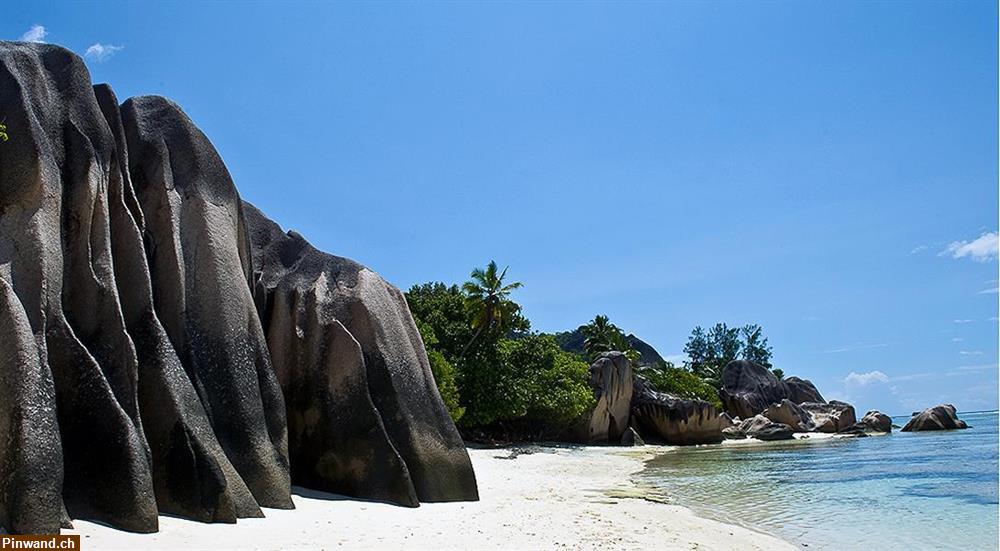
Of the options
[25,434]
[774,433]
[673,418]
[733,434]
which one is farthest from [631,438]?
[25,434]

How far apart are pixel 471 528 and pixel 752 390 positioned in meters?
65.2

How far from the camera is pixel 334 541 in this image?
356 inches

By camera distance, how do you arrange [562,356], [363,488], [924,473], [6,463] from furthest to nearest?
[562,356] < [924,473] < [363,488] < [6,463]

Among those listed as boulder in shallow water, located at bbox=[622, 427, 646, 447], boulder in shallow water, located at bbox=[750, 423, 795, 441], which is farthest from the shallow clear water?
boulder in shallow water, located at bbox=[750, 423, 795, 441]

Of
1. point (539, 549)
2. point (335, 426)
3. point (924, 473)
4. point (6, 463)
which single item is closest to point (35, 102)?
point (6, 463)

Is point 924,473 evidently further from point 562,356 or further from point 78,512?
point 78,512

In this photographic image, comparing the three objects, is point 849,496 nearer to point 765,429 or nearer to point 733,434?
point 733,434

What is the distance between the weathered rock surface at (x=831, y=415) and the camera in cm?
6594

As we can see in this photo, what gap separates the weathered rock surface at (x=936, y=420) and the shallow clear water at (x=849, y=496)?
38534mm

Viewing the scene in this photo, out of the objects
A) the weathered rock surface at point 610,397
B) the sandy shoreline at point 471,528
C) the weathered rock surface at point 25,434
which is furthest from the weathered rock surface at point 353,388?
the weathered rock surface at point 610,397

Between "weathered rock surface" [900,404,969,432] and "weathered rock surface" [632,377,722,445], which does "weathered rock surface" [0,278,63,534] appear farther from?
"weathered rock surface" [900,404,969,432]

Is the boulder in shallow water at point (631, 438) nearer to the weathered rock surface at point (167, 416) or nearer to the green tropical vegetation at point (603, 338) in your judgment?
the green tropical vegetation at point (603, 338)

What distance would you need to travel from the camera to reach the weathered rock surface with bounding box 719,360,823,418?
68.8 metres

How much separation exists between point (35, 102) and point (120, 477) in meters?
5.48
